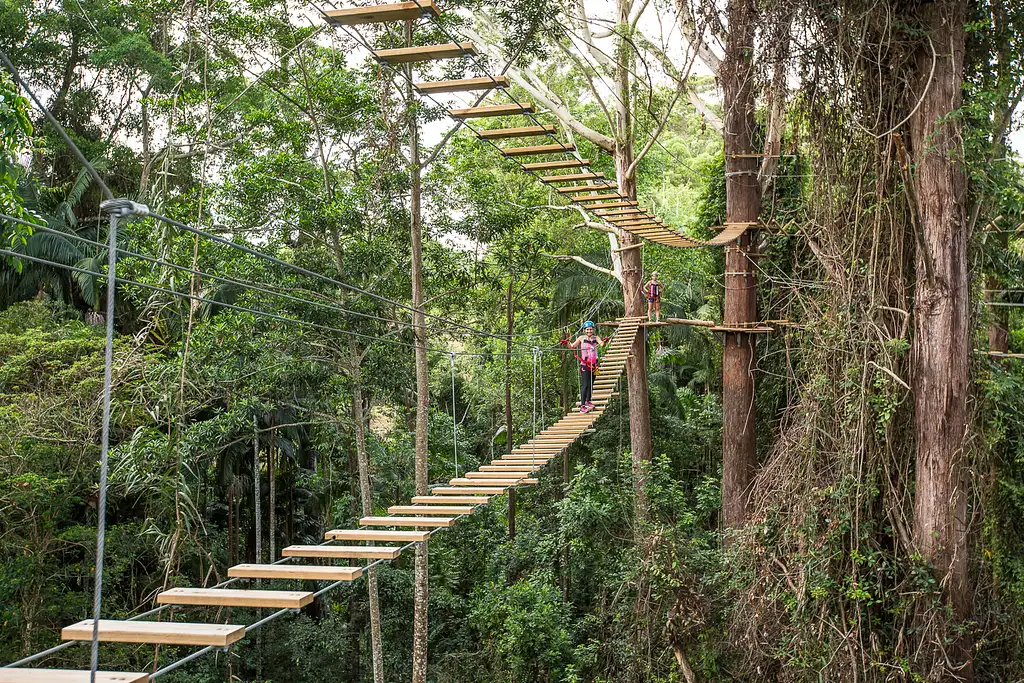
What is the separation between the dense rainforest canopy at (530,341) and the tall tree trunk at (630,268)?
0.15 ft

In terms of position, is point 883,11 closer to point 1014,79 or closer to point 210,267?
point 1014,79

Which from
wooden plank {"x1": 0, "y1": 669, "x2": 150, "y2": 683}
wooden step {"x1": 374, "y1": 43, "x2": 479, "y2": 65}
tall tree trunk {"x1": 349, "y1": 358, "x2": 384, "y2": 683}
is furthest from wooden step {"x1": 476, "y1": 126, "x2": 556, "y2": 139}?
tall tree trunk {"x1": 349, "y1": 358, "x2": 384, "y2": 683}

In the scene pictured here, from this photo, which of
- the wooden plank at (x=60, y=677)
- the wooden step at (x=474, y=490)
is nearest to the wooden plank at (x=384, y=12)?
the wooden plank at (x=60, y=677)

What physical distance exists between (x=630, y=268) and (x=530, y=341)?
3172 mm

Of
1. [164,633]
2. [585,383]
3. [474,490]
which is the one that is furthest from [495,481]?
[585,383]

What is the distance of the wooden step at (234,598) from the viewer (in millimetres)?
2987

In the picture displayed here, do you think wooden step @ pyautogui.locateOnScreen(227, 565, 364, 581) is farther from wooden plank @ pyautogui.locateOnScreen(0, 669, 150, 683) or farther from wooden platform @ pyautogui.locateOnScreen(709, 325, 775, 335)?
wooden platform @ pyautogui.locateOnScreen(709, 325, 775, 335)

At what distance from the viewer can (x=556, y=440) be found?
6.94 metres

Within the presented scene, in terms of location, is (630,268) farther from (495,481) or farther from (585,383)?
(495,481)

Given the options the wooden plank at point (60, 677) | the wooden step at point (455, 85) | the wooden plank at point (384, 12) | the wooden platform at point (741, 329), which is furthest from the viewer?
the wooden platform at point (741, 329)

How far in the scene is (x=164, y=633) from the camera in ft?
8.98

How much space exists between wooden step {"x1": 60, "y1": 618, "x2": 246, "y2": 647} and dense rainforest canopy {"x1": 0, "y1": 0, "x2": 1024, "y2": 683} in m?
1.26

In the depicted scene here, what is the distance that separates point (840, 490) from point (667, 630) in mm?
3104

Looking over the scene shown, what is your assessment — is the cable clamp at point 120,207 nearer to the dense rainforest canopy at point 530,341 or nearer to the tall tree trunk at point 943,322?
the dense rainforest canopy at point 530,341
